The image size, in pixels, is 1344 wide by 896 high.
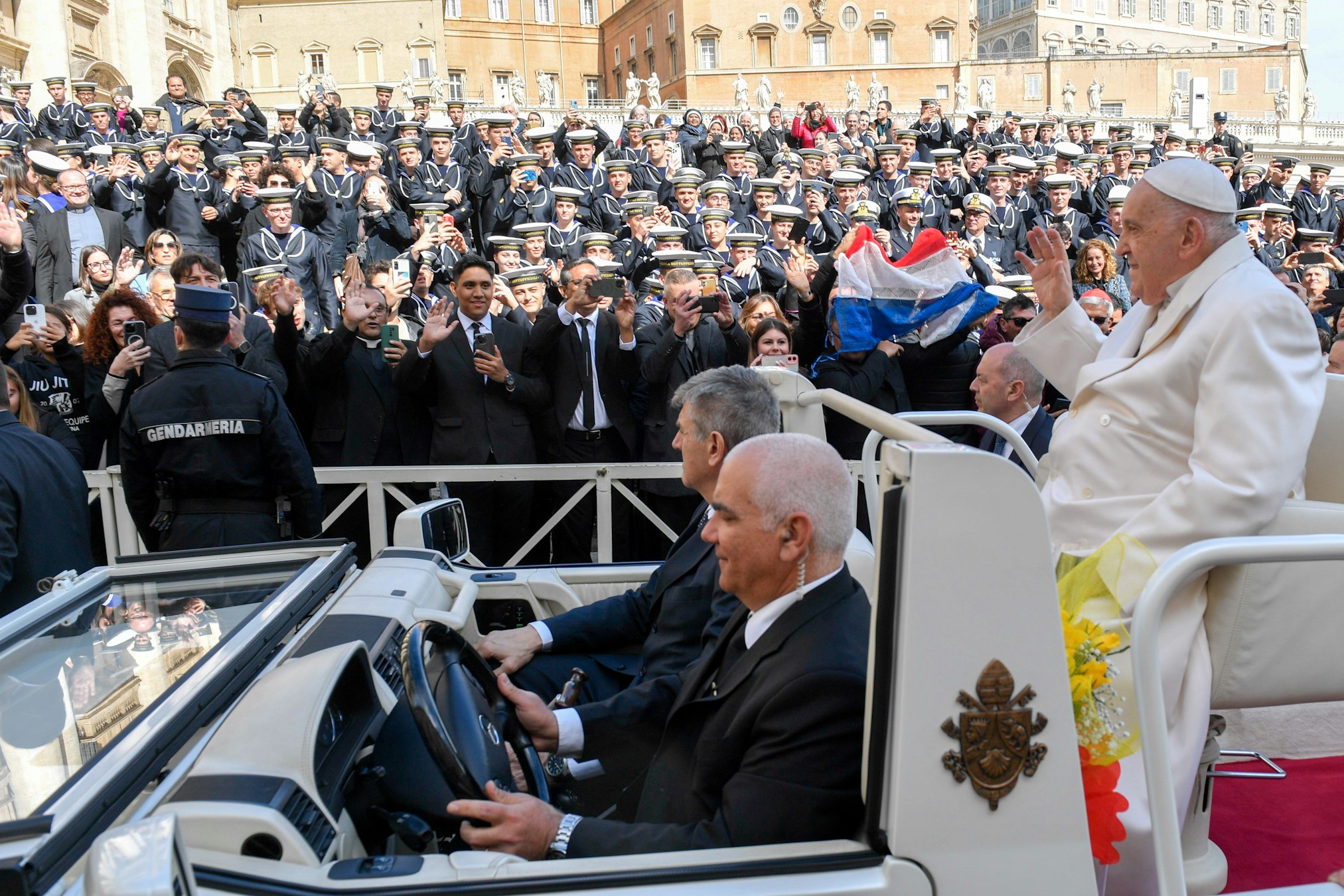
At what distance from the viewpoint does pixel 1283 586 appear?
2.31 meters

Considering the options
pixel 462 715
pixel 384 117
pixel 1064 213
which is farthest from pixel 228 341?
pixel 384 117

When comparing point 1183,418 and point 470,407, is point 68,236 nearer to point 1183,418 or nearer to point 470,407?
point 470,407

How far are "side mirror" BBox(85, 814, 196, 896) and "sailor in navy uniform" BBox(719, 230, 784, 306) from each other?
23.8ft

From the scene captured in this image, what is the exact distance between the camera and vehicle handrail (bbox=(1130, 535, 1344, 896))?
1.88 m

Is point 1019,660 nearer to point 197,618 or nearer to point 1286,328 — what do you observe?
point 1286,328

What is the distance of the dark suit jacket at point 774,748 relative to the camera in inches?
76.5

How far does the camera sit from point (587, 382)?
632 cm

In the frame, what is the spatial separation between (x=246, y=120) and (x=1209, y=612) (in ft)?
61.6

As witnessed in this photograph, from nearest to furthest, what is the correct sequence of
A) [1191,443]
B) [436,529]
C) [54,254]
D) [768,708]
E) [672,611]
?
[768,708], [1191,443], [672,611], [436,529], [54,254]

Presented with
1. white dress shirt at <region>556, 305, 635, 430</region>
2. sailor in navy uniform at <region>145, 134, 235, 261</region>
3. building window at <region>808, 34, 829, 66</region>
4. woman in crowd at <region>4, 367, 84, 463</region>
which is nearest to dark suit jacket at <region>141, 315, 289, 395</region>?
woman in crowd at <region>4, 367, 84, 463</region>

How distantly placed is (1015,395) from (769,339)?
4.94 feet

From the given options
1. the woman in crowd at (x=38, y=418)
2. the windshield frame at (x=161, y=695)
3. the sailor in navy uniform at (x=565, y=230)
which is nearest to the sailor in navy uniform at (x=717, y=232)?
the sailor in navy uniform at (x=565, y=230)

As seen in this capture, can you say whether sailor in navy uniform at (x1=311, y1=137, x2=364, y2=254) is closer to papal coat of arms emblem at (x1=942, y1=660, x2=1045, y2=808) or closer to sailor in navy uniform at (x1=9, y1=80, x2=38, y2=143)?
sailor in navy uniform at (x1=9, y1=80, x2=38, y2=143)

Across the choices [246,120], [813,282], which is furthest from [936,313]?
[246,120]
